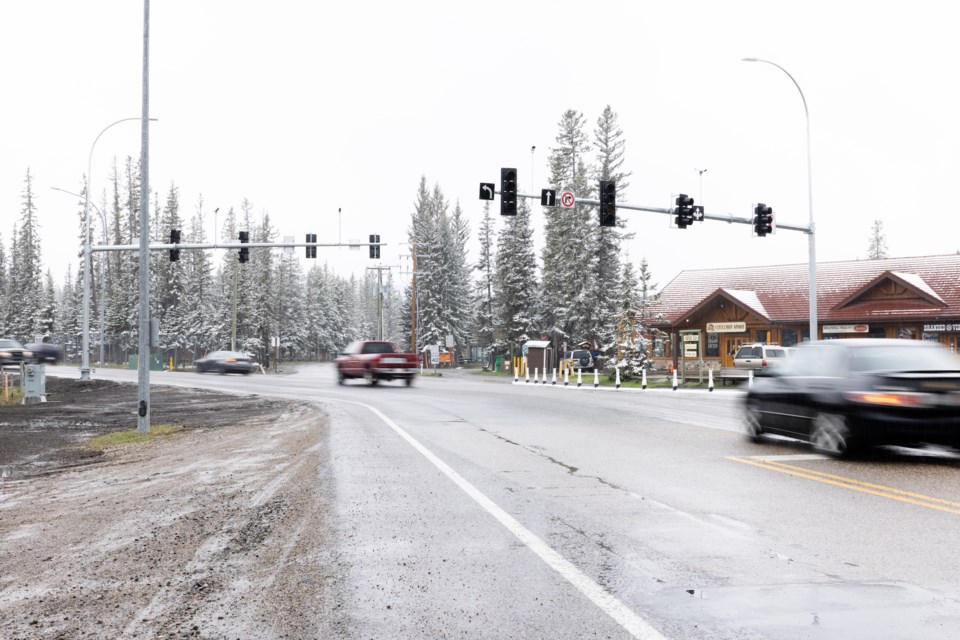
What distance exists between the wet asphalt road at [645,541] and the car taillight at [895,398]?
81 cm

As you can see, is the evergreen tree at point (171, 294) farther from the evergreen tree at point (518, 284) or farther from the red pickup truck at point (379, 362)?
the red pickup truck at point (379, 362)

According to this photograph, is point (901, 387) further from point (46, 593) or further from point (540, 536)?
point (46, 593)

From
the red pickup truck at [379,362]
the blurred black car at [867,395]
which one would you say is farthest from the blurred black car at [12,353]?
the blurred black car at [867,395]

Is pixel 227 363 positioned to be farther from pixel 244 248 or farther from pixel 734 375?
pixel 734 375

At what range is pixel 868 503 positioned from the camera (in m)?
7.63

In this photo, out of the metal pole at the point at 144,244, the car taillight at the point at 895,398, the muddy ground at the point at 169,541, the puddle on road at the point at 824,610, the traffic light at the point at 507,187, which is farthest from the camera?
the traffic light at the point at 507,187

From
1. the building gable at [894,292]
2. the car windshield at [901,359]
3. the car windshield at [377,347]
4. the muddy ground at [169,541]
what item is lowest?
the muddy ground at [169,541]

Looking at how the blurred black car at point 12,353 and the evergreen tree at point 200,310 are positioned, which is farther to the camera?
the evergreen tree at point 200,310

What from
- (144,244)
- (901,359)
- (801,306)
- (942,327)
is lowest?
(901,359)

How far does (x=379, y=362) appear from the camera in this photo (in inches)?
1282

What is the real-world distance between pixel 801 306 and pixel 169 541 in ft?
143

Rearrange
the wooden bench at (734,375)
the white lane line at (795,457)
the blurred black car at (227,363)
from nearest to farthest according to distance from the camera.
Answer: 1. the white lane line at (795,457)
2. the wooden bench at (734,375)
3. the blurred black car at (227,363)

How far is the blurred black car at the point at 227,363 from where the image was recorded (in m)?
54.4

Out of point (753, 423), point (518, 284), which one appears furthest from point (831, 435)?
point (518, 284)
